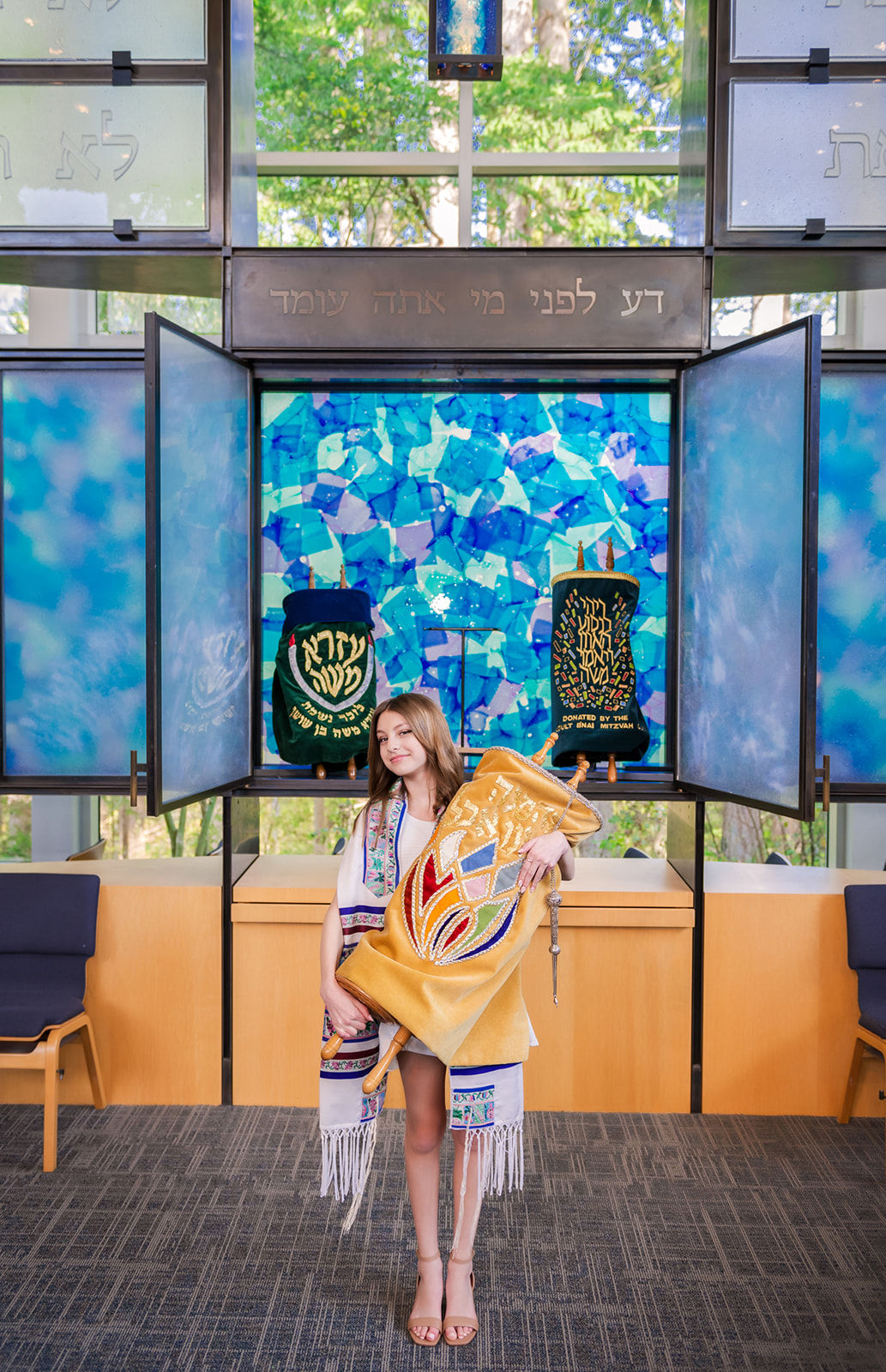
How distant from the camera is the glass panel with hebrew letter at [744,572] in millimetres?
2500

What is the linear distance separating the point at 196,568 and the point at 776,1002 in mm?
2072

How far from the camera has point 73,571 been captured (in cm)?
304

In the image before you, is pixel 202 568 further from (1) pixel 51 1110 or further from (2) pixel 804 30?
(2) pixel 804 30

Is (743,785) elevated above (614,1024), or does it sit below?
above

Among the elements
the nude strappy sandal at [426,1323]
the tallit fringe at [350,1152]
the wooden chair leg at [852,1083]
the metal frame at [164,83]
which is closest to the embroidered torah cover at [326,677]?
the metal frame at [164,83]

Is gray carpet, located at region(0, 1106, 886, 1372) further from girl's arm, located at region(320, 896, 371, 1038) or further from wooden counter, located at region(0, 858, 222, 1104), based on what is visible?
girl's arm, located at region(320, 896, 371, 1038)

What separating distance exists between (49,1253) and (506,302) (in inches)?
103

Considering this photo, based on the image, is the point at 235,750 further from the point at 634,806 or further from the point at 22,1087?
the point at 634,806

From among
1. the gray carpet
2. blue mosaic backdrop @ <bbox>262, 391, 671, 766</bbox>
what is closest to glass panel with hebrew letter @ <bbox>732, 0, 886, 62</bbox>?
blue mosaic backdrop @ <bbox>262, 391, 671, 766</bbox>

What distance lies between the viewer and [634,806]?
359 centimetres

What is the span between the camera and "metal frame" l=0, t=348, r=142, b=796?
296 centimetres

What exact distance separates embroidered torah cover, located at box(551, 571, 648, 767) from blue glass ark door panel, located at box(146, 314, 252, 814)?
0.97 metres

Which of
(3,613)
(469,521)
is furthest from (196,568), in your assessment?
(469,521)

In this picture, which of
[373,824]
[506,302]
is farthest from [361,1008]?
[506,302]
